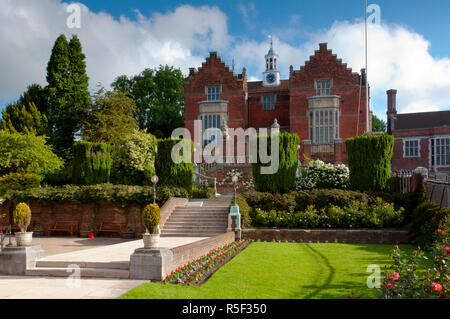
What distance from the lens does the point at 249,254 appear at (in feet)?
41.2

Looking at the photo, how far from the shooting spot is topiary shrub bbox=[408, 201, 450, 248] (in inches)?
498

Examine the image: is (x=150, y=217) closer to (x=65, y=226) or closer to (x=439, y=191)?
(x=439, y=191)

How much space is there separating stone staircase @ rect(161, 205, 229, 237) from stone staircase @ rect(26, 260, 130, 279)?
7657 mm

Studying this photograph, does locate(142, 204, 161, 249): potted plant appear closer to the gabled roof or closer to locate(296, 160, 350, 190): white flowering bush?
locate(296, 160, 350, 190): white flowering bush

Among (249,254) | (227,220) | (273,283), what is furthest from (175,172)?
(273,283)

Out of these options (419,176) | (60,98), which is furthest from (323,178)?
(60,98)

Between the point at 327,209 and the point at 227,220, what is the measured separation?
490 centimetres

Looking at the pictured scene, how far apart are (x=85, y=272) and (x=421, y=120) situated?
148 ft

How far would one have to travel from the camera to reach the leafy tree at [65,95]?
36.6 m

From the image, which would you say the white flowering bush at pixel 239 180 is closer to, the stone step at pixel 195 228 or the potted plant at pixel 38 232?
the stone step at pixel 195 228

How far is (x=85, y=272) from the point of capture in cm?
984

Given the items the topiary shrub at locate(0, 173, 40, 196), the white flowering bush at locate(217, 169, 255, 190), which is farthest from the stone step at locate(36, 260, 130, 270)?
the white flowering bush at locate(217, 169, 255, 190)

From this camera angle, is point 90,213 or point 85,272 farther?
point 90,213

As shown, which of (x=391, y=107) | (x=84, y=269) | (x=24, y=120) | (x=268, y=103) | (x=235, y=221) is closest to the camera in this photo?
(x=84, y=269)
